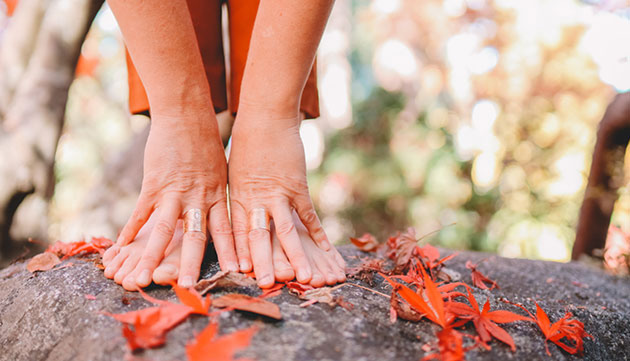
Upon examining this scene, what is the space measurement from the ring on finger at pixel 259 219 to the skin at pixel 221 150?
0.06ft

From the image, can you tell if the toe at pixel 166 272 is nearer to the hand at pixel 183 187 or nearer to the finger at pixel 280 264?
the hand at pixel 183 187

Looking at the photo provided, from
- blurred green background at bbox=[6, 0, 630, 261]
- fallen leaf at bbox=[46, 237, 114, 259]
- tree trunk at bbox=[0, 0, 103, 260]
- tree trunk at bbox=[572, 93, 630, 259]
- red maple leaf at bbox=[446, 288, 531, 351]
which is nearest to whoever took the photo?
red maple leaf at bbox=[446, 288, 531, 351]

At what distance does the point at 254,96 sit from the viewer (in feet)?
4.01

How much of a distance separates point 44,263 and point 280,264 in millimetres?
816

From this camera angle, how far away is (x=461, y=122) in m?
5.35

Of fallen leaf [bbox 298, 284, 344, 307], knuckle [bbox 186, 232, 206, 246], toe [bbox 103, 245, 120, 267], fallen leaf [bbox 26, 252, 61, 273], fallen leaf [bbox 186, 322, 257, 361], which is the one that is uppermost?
knuckle [bbox 186, 232, 206, 246]

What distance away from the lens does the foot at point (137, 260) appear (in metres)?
1.00

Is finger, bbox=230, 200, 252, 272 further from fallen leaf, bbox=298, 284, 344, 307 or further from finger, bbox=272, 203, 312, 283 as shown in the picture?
fallen leaf, bbox=298, 284, 344, 307

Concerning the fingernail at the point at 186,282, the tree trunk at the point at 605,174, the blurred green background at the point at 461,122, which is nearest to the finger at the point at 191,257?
the fingernail at the point at 186,282

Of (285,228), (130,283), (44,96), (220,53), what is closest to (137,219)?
(130,283)

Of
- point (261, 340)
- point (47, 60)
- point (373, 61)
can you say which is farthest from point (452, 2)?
point (261, 340)

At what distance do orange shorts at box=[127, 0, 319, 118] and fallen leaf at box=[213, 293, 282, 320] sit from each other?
86 cm

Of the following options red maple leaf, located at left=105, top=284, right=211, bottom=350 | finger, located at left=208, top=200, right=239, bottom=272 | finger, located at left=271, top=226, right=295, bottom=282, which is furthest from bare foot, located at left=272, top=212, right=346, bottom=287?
red maple leaf, located at left=105, top=284, right=211, bottom=350

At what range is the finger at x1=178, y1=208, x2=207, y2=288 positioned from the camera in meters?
0.99
